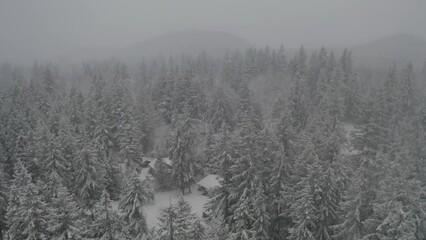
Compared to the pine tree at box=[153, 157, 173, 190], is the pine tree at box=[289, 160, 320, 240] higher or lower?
higher

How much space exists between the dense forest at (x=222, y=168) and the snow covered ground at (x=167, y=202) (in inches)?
49.6

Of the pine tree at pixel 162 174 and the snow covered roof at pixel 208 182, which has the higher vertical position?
the pine tree at pixel 162 174

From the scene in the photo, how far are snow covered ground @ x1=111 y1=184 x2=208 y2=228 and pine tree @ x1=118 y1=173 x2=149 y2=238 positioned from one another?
10670 millimetres

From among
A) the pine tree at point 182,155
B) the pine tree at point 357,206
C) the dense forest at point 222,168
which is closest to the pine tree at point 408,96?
the dense forest at point 222,168

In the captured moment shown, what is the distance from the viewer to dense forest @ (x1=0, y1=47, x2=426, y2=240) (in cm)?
2700

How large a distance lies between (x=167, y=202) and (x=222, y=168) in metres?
16.1

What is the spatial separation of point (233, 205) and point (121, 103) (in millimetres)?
32462

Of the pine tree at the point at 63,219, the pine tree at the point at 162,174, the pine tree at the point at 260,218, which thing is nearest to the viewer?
the pine tree at the point at 63,219

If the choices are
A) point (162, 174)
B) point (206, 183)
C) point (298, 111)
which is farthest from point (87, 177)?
point (298, 111)

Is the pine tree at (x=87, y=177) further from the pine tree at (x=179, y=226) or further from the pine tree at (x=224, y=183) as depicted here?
the pine tree at (x=179, y=226)

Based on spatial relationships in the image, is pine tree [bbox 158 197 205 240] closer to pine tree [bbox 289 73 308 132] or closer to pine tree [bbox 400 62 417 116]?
pine tree [bbox 289 73 308 132]

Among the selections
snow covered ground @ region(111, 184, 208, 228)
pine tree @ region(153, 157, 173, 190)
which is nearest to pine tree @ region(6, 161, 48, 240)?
snow covered ground @ region(111, 184, 208, 228)

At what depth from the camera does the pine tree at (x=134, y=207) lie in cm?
3114

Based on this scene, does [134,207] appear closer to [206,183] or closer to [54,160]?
[54,160]
